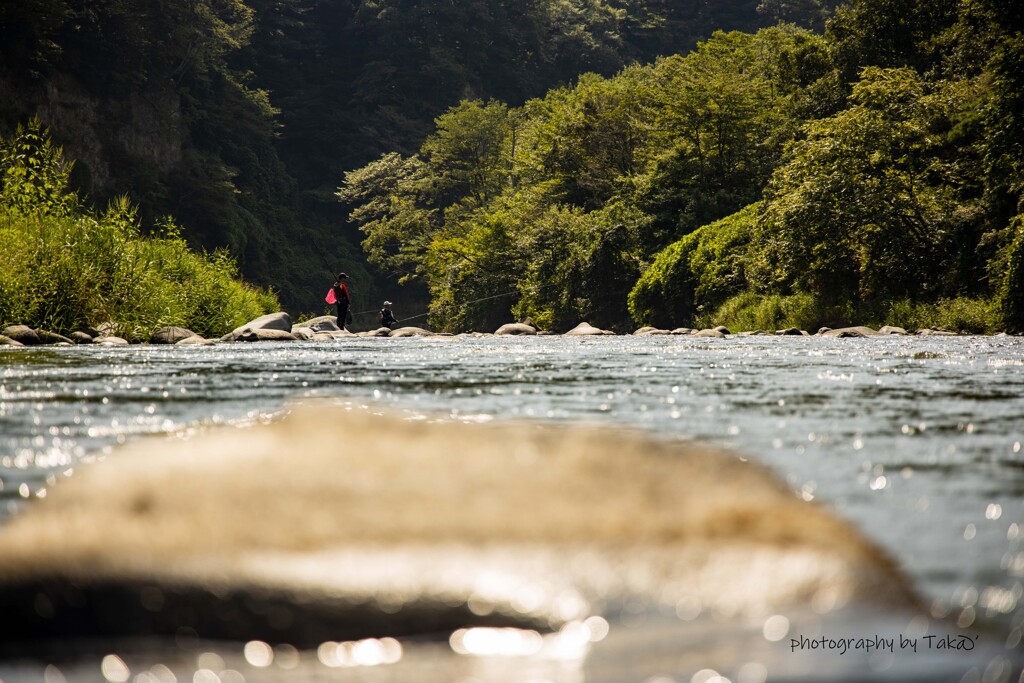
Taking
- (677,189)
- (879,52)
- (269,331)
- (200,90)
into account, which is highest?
(200,90)

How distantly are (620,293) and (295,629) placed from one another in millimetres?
41030

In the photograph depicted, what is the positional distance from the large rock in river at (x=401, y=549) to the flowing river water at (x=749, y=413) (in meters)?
0.22

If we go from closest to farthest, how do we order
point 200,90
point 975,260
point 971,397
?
point 971,397
point 975,260
point 200,90

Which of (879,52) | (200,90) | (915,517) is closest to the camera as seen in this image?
(915,517)

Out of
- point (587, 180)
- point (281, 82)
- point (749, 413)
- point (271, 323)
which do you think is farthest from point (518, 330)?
point (281, 82)

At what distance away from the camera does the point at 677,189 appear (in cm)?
4244

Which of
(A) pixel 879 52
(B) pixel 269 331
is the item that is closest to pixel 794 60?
(A) pixel 879 52

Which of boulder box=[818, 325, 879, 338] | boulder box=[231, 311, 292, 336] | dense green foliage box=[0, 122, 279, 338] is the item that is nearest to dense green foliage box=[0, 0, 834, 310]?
boulder box=[231, 311, 292, 336]

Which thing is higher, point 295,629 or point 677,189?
point 677,189

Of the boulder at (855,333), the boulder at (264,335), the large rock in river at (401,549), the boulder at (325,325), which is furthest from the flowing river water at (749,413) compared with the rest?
the boulder at (325,325)

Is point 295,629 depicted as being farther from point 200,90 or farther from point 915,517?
point 200,90

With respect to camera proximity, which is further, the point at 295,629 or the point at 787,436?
the point at 787,436

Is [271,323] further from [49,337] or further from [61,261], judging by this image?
[49,337]

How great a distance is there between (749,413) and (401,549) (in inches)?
161
